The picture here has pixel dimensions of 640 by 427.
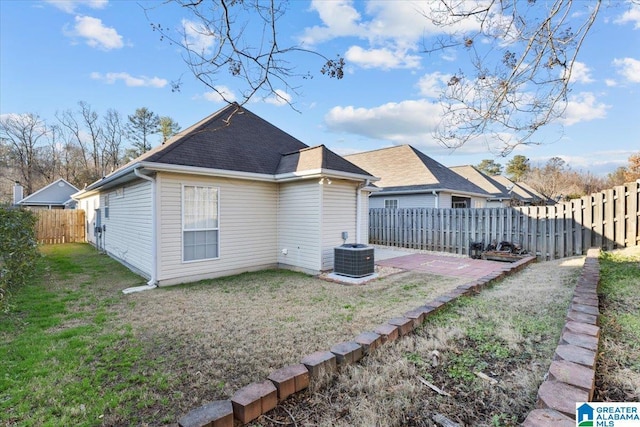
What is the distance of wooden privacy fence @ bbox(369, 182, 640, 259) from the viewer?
849 centimetres

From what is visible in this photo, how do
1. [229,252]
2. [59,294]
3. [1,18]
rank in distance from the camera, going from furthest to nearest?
[229,252]
[1,18]
[59,294]

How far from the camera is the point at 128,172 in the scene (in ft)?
23.2

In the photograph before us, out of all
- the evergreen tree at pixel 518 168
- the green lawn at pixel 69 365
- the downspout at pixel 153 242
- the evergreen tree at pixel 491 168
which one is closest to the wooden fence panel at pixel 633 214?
the green lawn at pixel 69 365

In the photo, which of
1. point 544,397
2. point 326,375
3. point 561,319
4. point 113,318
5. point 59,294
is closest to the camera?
point 544,397

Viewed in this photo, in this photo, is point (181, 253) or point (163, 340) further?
point (181, 253)

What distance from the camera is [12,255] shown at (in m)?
6.26

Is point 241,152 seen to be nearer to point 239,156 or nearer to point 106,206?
point 239,156

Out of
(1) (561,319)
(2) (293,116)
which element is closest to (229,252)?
(2) (293,116)

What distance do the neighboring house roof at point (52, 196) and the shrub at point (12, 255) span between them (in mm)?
22191

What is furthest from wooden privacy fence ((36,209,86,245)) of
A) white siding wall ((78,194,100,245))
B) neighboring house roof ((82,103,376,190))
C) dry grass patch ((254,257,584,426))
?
dry grass patch ((254,257,584,426))

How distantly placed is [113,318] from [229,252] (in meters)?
3.28

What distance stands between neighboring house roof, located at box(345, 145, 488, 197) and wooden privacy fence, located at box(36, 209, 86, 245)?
706 inches

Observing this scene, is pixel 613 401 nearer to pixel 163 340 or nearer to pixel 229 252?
pixel 163 340

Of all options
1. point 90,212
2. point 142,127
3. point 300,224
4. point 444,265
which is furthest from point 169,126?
point 444,265
